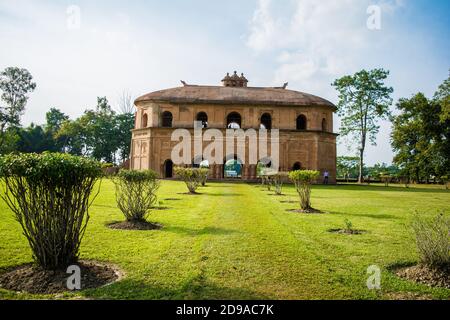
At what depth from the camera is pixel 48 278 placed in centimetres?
396

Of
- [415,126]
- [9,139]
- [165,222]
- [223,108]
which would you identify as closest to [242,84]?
[223,108]

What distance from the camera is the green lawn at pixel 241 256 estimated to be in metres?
3.81

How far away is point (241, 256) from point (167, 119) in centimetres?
2865

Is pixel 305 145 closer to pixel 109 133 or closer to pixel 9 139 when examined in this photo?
pixel 109 133

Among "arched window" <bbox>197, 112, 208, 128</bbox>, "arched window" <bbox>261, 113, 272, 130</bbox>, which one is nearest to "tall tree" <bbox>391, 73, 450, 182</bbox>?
"arched window" <bbox>261, 113, 272, 130</bbox>

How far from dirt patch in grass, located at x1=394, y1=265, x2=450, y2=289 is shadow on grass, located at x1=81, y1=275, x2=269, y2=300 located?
2227 millimetres

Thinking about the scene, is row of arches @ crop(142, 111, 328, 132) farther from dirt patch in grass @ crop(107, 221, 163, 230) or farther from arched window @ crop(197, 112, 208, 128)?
dirt patch in grass @ crop(107, 221, 163, 230)

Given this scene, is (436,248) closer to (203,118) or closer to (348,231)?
(348,231)

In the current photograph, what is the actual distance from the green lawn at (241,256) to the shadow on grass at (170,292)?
0.01 meters

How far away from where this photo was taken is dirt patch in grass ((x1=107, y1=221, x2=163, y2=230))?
7.30m

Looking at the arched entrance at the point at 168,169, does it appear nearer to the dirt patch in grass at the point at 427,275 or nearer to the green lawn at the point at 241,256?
the green lawn at the point at 241,256

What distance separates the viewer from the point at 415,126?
33.3 metres

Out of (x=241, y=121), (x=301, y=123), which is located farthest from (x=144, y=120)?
(x=301, y=123)
